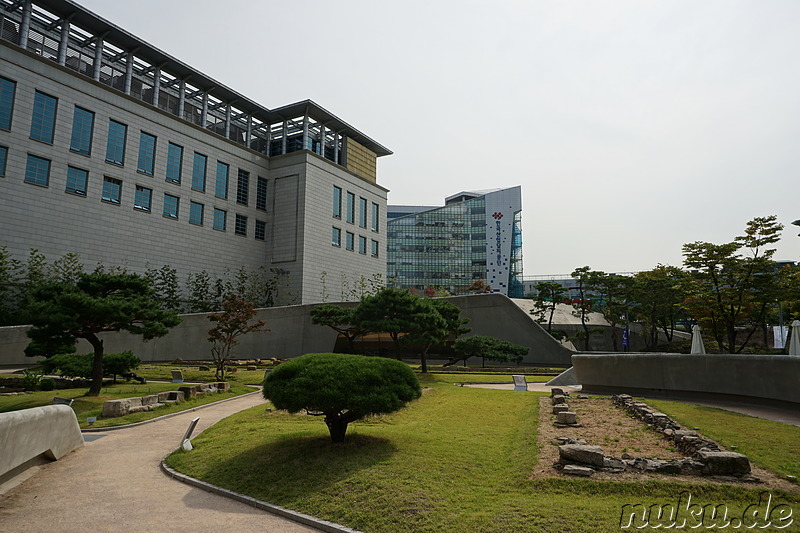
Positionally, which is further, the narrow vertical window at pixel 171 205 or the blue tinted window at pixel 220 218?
the blue tinted window at pixel 220 218

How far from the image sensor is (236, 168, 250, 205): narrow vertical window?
58625 mm

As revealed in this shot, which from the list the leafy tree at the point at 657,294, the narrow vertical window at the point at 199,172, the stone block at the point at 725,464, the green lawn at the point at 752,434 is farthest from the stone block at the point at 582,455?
the narrow vertical window at the point at 199,172

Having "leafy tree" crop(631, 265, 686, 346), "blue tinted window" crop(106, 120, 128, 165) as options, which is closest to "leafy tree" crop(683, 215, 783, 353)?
"leafy tree" crop(631, 265, 686, 346)

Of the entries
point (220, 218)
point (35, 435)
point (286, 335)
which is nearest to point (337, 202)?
point (220, 218)

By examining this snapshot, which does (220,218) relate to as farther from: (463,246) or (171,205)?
(463,246)

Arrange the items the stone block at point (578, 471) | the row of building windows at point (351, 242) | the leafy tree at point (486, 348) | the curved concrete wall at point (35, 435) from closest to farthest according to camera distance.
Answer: the stone block at point (578, 471) < the curved concrete wall at point (35, 435) < the leafy tree at point (486, 348) < the row of building windows at point (351, 242)

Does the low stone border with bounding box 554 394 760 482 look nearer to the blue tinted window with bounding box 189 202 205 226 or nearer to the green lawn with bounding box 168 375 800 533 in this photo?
the green lawn with bounding box 168 375 800 533

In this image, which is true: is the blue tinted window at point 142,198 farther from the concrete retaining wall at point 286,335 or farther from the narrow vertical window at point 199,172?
the concrete retaining wall at point 286,335

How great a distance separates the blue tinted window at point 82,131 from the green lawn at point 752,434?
163 feet

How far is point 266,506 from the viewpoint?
8680 mm

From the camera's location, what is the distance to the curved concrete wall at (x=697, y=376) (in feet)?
50.6

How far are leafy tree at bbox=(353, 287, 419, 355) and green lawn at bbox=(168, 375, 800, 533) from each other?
1360 centimetres

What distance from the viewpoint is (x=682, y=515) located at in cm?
713

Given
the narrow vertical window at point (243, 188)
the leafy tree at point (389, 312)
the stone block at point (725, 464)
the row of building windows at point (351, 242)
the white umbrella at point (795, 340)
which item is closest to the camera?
the stone block at point (725, 464)
